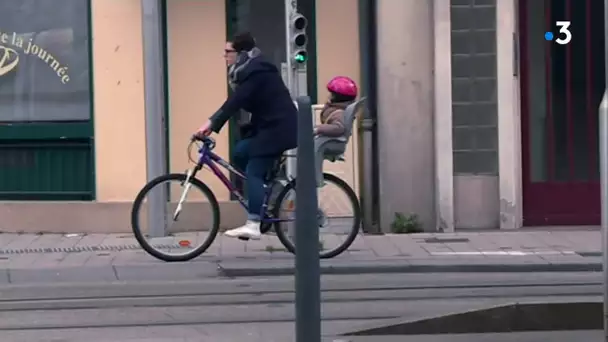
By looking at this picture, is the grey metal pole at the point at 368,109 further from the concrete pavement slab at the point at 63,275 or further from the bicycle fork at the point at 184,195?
the concrete pavement slab at the point at 63,275

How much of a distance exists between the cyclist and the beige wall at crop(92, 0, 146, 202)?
9.30 feet

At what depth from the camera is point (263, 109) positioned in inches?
370

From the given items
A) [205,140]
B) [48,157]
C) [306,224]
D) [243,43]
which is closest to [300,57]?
[243,43]

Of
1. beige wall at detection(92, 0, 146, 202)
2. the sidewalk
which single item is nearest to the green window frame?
beige wall at detection(92, 0, 146, 202)

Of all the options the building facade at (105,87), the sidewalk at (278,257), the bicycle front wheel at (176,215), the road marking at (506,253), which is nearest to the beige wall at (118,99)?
the building facade at (105,87)

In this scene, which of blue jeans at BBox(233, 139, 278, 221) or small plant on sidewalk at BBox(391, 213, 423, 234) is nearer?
blue jeans at BBox(233, 139, 278, 221)

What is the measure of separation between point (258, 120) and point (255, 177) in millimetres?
488

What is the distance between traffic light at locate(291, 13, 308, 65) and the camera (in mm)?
9703

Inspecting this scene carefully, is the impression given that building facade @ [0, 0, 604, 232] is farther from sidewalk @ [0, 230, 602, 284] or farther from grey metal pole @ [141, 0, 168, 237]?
grey metal pole @ [141, 0, 168, 237]

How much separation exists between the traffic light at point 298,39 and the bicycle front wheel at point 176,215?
4.59 ft

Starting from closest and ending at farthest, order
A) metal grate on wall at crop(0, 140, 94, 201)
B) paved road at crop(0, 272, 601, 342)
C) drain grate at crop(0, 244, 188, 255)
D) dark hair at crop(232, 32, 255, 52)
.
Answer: paved road at crop(0, 272, 601, 342)
dark hair at crop(232, 32, 255, 52)
drain grate at crop(0, 244, 188, 255)
metal grate on wall at crop(0, 140, 94, 201)

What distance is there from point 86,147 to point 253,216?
11.2 ft

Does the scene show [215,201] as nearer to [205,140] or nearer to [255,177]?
[255,177]

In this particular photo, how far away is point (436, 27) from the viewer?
11.7 meters
